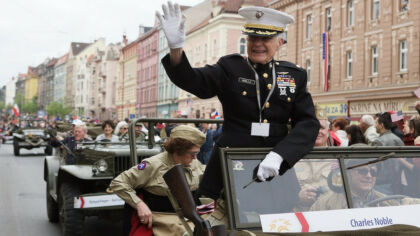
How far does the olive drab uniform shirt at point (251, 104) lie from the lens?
3236 millimetres

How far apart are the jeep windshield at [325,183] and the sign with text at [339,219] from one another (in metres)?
0.07

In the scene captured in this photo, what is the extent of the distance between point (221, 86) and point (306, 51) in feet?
101

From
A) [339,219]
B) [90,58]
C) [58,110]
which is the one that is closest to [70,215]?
[339,219]

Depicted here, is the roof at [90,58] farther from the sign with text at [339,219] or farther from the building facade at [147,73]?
the sign with text at [339,219]

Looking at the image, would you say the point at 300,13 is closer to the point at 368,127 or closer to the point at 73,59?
the point at 368,127

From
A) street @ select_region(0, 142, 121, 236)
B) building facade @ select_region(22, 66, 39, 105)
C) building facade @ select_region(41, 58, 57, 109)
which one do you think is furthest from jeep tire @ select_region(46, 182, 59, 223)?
building facade @ select_region(22, 66, 39, 105)

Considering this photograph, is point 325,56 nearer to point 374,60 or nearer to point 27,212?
point 374,60

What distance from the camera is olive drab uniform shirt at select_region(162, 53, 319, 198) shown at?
324cm

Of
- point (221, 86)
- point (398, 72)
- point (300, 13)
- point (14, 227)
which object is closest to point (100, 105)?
point (300, 13)

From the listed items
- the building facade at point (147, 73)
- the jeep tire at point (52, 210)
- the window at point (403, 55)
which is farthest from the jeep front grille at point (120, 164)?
the building facade at point (147, 73)

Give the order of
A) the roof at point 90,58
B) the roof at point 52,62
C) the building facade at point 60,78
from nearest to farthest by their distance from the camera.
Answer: the roof at point 90,58 < the building facade at point 60,78 < the roof at point 52,62

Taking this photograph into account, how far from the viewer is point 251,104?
329cm

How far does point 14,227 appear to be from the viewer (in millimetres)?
9094

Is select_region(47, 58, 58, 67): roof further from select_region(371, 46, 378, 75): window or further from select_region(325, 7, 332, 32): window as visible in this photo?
select_region(371, 46, 378, 75): window
